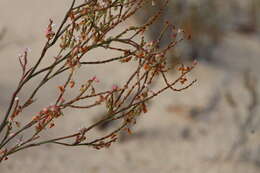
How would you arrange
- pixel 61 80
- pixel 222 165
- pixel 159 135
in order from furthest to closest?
pixel 61 80 < pixel 159 135 < pixel 222 165

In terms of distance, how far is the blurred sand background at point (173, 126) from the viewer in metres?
6.72

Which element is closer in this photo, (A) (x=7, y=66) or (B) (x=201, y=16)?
(A) (x=7, y=66)

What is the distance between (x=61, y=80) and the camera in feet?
28.3

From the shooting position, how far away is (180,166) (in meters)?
6.88

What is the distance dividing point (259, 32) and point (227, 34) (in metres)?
0.76

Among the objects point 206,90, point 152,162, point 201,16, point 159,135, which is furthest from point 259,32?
point 152,162

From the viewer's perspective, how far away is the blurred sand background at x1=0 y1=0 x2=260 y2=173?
6719 millimetres

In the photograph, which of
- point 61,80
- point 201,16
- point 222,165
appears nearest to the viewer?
point 222,165

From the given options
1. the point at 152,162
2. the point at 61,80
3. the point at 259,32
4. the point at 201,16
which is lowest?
the point at 152,162

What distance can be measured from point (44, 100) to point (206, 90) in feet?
7.69

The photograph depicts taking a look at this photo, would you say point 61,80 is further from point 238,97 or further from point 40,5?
point 40,5

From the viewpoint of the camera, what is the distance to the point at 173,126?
7852 millimetres

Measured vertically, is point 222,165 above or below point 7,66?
below

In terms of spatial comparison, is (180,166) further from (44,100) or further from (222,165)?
(44,100)
